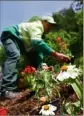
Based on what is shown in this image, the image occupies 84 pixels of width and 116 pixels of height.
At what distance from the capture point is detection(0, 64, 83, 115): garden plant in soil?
7.77 ft

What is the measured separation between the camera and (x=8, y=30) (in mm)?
4816

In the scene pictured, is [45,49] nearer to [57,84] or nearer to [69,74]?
[57,84]

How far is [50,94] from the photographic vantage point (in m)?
3.02

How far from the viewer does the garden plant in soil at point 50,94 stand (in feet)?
7.77

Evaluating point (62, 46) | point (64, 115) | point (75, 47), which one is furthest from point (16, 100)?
point (75, 47)

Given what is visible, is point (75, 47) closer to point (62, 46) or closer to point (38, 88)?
point (62, 46)

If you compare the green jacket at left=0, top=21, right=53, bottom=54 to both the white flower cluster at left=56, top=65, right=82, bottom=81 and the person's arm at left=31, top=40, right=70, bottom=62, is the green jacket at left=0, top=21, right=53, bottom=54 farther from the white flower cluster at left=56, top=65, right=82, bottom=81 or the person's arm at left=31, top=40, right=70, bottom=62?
the white flower cluster at left=56, top=65, right=82, bottom=81

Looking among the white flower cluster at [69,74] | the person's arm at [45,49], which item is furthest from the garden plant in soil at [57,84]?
the person's arm at [45,49]

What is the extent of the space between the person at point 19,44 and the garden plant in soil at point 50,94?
179 millimetres

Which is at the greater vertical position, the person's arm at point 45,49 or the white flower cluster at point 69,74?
the white flower cluster at point 69,74

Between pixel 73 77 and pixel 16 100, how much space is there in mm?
1925

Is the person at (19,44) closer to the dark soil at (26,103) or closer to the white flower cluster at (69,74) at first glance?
the dark soil at (26,103)

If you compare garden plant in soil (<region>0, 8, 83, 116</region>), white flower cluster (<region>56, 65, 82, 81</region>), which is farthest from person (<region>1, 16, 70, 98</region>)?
white flower cluster (<region>56, 65, 82, 81</region>)

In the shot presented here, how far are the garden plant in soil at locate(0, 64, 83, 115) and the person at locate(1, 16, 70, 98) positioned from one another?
0.18 metres
